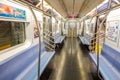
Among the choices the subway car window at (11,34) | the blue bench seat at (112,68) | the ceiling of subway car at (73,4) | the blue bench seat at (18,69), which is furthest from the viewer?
the ceiling of subway car at (73,4)

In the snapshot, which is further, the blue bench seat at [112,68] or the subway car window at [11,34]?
the blue bench seat at [112,68]

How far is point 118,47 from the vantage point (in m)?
3.45

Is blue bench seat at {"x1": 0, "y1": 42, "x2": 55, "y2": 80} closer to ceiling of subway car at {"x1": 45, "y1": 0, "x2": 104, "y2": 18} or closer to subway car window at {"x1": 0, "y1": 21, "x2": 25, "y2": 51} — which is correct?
subway car window at {"x1": 0, "y1": 21, "x2": 25, "y2": 51}

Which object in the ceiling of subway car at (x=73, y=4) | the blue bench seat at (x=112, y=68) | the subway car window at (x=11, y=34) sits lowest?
the blue bench seat at (x=112, y=68)

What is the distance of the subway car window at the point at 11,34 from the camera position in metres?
2.49

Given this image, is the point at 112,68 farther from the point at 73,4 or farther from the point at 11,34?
the point at 73,4

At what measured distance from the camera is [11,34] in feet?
9.37

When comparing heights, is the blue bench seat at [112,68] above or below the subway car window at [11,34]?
below

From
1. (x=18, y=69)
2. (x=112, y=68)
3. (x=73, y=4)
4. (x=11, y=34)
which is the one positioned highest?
(x=73, y=4)

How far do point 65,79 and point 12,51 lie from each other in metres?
Result: 1.82

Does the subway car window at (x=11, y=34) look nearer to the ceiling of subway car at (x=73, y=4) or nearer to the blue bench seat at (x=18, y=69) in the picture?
the blue bench seat at (x=18, y=69)

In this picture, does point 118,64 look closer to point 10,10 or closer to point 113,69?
point 113,69

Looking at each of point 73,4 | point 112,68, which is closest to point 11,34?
point 112,68

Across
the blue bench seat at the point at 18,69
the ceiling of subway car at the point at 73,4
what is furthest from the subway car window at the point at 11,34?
the ceiling of subway car at the point at 73,4
